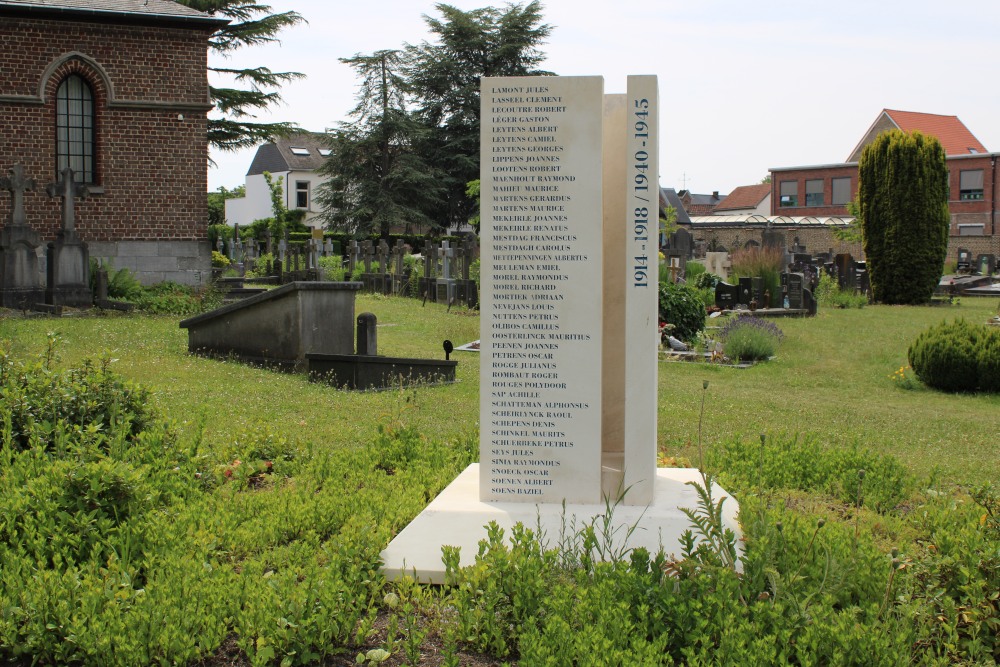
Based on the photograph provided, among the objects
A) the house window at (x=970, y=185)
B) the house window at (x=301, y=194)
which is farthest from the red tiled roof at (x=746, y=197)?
the house window at (x=301, y=194)

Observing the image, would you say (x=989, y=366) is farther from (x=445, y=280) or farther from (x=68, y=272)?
(x=68, y=272)

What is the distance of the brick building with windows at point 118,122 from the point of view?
2055 cm

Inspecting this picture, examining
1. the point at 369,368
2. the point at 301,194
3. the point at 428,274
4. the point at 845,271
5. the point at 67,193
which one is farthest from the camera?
the point at 301,194

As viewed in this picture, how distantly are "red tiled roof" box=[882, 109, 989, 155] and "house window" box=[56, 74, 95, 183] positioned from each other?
Result: 1998 inches

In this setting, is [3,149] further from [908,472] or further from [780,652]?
[780,652]

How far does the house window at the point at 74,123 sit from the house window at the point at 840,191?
4839 cm

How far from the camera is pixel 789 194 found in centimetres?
6378

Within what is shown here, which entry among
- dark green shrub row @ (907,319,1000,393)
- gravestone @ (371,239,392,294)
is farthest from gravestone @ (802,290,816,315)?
gravestone @ (371,239,392,294)

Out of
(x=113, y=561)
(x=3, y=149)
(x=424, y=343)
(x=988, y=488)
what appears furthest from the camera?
(x=3, y=149)

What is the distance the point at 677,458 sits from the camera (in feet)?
21.6

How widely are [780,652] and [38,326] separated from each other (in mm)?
13753

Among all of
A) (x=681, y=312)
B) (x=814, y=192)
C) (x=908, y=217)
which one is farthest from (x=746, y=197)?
(x=681, y=312)

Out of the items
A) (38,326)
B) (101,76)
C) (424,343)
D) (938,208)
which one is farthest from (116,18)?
(938,208)

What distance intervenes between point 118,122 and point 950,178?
151 feet
